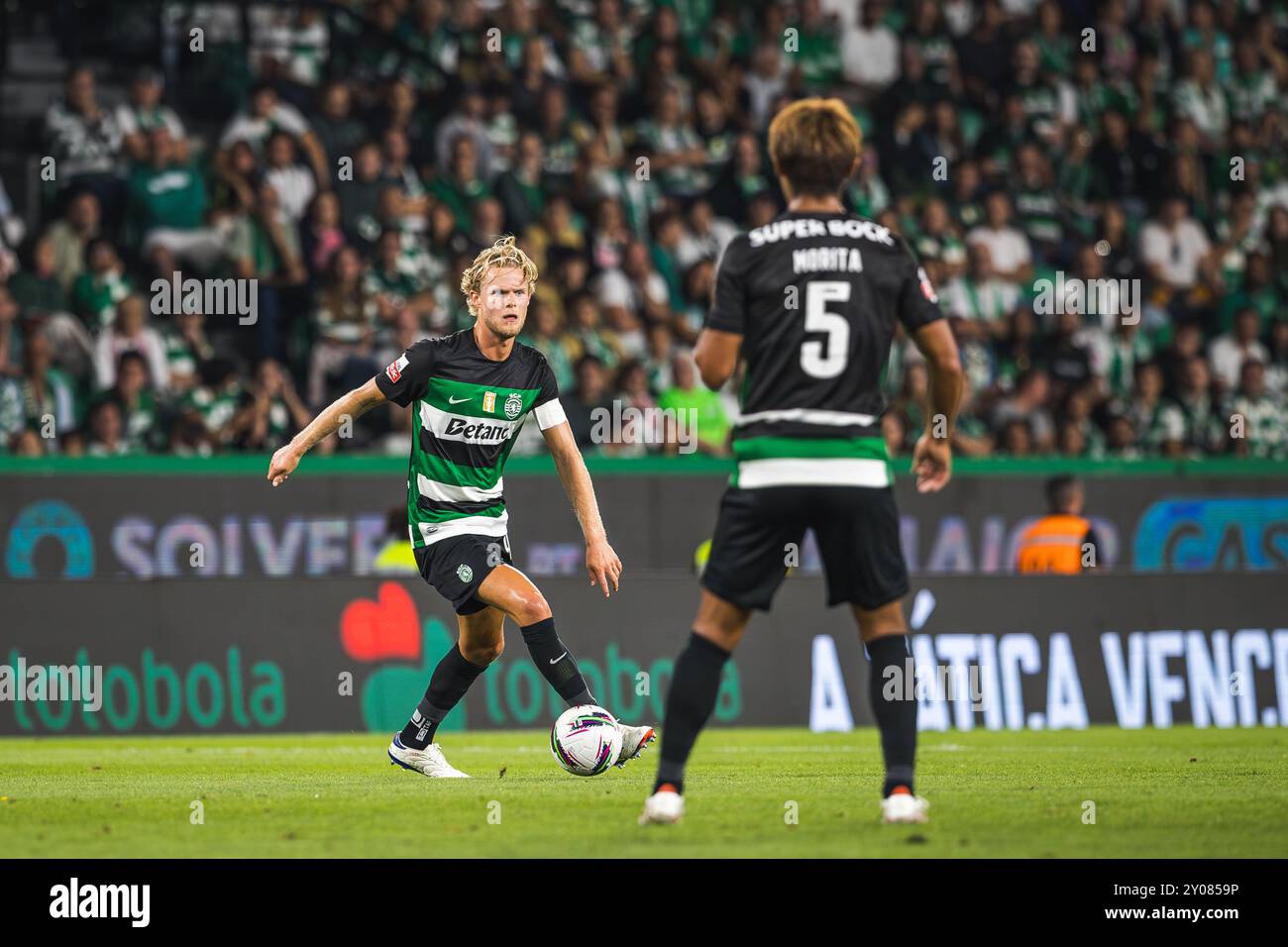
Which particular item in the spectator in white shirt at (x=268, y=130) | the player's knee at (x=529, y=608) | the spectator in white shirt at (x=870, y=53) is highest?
the spectator in white shirt at (x=870, y=53)

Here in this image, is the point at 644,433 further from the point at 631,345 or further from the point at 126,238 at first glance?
the point at 126,238

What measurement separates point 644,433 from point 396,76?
14.9ft

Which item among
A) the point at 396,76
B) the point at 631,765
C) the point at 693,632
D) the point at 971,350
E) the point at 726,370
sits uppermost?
the point at 396,76

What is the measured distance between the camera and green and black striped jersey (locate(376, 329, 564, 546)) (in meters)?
9.10

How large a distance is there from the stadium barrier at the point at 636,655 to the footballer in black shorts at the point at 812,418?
7.57 m

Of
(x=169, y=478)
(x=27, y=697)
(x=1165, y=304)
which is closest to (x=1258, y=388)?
(x=1165, y=304)

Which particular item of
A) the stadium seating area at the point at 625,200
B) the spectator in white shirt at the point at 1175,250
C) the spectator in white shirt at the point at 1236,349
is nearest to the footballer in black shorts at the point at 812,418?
the stadium seating area at the point at 625,200

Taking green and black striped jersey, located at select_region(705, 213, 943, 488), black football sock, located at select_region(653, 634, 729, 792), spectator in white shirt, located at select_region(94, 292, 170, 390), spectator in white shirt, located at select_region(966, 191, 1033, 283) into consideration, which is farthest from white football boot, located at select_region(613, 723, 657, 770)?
spectator in white shirt, located at select_region(966, 191, 1033, 283)

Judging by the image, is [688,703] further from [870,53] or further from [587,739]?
[870,53]

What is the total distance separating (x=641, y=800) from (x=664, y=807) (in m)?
1.22

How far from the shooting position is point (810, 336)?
6777 millimetres

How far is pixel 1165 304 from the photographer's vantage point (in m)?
19.7

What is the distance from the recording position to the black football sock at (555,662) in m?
9.11

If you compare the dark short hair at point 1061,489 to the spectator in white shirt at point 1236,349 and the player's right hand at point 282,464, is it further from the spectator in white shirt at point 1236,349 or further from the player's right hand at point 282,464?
the player's right hand at point 282,464
